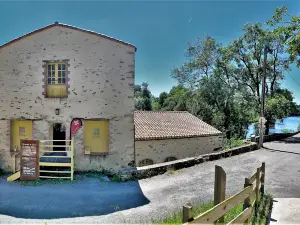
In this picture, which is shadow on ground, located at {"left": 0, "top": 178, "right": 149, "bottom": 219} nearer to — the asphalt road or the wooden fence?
the asphalt road

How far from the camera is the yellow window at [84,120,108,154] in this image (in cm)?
1134

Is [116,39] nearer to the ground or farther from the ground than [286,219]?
farther from the ground

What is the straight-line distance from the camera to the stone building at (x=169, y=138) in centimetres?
1598

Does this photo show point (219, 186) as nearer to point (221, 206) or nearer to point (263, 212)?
point (221, 206)

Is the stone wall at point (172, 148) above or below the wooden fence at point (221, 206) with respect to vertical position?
below

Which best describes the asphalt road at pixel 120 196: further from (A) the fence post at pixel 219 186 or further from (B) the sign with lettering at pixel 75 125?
(A) the fence post at pixel 219 186

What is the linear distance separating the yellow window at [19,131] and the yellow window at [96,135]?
2.50 m

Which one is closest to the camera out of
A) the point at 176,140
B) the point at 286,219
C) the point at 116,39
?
the point at 286,219

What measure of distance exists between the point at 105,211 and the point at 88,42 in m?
7.03

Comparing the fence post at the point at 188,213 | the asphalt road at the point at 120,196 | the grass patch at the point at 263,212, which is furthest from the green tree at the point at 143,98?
the fence post at the point at 188,213

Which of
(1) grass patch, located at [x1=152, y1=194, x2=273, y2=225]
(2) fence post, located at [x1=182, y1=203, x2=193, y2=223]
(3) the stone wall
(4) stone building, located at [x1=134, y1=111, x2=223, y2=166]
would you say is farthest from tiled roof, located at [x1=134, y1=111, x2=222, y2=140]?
(2) fence post, located at [x1=182, y1=203, x2=193, y2=223]

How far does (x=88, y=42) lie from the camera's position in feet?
37.1

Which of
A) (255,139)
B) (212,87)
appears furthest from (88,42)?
(212,87)

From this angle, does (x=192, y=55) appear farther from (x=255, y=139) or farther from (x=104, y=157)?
(x=104, y=157)
